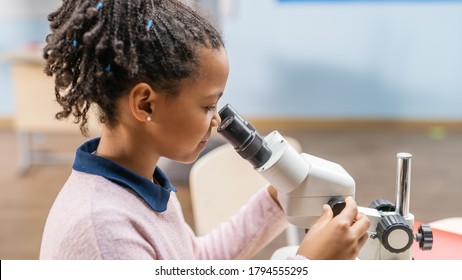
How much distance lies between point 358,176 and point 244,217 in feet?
8.49

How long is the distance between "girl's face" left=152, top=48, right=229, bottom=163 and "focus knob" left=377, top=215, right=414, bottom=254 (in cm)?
31

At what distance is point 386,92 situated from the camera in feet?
15.6

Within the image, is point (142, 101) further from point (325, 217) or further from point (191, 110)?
point (325, 217)

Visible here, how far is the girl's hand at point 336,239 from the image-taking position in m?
0.87

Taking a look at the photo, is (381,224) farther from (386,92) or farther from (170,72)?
(386,92)

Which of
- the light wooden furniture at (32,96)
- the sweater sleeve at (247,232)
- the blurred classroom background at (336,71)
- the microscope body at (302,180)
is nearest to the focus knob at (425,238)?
the microscope body at (302,180)

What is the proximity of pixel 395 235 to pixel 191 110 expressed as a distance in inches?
14.6

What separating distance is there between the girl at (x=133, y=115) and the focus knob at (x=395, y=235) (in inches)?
3.4

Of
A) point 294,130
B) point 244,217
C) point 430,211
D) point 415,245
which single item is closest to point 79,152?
point 244,217

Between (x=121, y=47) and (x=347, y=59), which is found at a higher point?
(x=121, y=47)

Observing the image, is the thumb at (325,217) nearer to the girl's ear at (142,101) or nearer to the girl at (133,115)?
the girl at (133,115)

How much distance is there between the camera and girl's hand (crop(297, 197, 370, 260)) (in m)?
0.87

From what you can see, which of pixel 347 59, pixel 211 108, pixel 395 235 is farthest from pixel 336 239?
pixel 347 59

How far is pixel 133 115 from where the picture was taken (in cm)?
93
